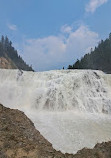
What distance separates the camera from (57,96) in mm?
29016

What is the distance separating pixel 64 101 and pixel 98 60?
7040 cm

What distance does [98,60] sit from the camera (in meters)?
96.1

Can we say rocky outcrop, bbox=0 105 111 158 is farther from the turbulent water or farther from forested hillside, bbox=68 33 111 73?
forested hillside, bbox=68 33 111 73

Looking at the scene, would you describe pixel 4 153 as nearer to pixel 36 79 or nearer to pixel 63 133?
pixel 63 133

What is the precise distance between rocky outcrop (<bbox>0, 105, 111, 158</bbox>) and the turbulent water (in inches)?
398

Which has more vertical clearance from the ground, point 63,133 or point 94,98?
point 94,98

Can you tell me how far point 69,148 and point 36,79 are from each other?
19.1 meters

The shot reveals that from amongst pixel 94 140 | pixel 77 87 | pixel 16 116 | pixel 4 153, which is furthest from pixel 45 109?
pixel 4 153

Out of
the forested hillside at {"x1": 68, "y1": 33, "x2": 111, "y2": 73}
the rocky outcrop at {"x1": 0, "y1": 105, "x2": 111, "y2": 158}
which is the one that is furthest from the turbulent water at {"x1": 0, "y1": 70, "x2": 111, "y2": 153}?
the forested hillside at {"x1": 68, "y1": 33, "x2": 111, "y2": 73}

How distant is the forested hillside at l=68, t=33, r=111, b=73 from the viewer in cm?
8459

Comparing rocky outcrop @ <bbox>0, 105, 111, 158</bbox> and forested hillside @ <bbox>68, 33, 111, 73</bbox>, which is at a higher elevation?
forested hillside @ <bbox>68, 33, 111, 73</bbox>

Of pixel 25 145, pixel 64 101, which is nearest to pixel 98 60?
pixel 64 101

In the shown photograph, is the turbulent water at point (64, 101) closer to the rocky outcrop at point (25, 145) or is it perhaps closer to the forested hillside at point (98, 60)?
the rocky outcrop at point (25, 145)

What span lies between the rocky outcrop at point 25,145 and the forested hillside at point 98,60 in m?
74.2
